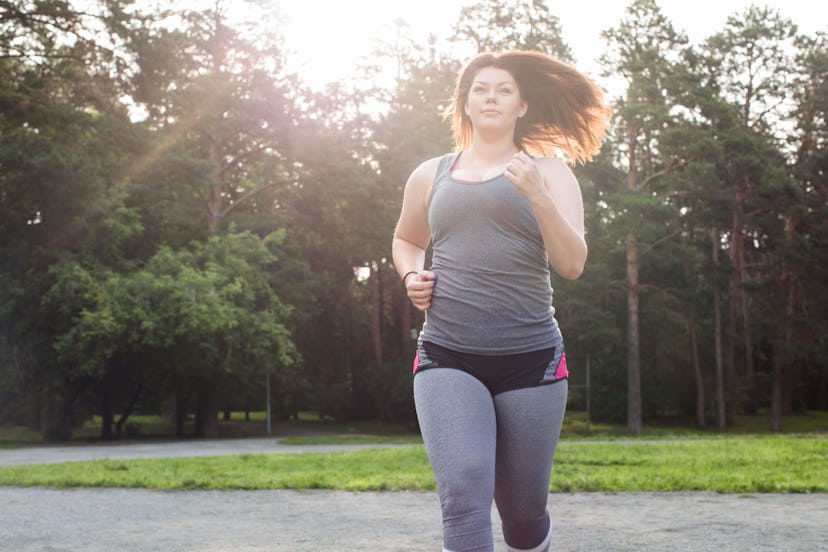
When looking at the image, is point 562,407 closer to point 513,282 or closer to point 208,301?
point 513,282

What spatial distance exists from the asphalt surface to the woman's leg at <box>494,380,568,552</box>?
113 inches

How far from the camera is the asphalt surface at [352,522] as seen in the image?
6.37 m

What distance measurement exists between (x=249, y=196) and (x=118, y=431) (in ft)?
30.3

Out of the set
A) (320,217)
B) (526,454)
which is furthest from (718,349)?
(526,454)

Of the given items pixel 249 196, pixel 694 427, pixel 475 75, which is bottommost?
pixel 694 427

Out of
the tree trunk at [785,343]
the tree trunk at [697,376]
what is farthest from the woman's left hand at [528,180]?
the tree trunk at [697,376]

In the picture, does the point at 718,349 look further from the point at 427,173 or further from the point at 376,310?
the point at 427,173

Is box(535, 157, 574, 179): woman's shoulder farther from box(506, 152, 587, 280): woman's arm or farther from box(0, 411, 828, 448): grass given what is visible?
box(0, 411, 828, 448): grass

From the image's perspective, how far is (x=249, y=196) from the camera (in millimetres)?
35406

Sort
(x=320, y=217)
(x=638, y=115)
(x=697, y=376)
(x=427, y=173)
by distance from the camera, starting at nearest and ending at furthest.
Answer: (x=427, y=173)
(x=638, y=115)
(x=320, y=217)
(x=697, y=376)

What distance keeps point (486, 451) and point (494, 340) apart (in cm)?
35

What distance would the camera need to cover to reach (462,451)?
3068mm

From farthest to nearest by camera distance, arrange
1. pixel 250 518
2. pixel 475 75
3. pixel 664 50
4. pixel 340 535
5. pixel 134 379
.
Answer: pixel 664 50
pixel 134 379
pixel 250 518
pixel 340 535
pixel 475 75

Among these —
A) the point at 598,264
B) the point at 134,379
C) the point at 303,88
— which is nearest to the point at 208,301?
the point at 134,379
